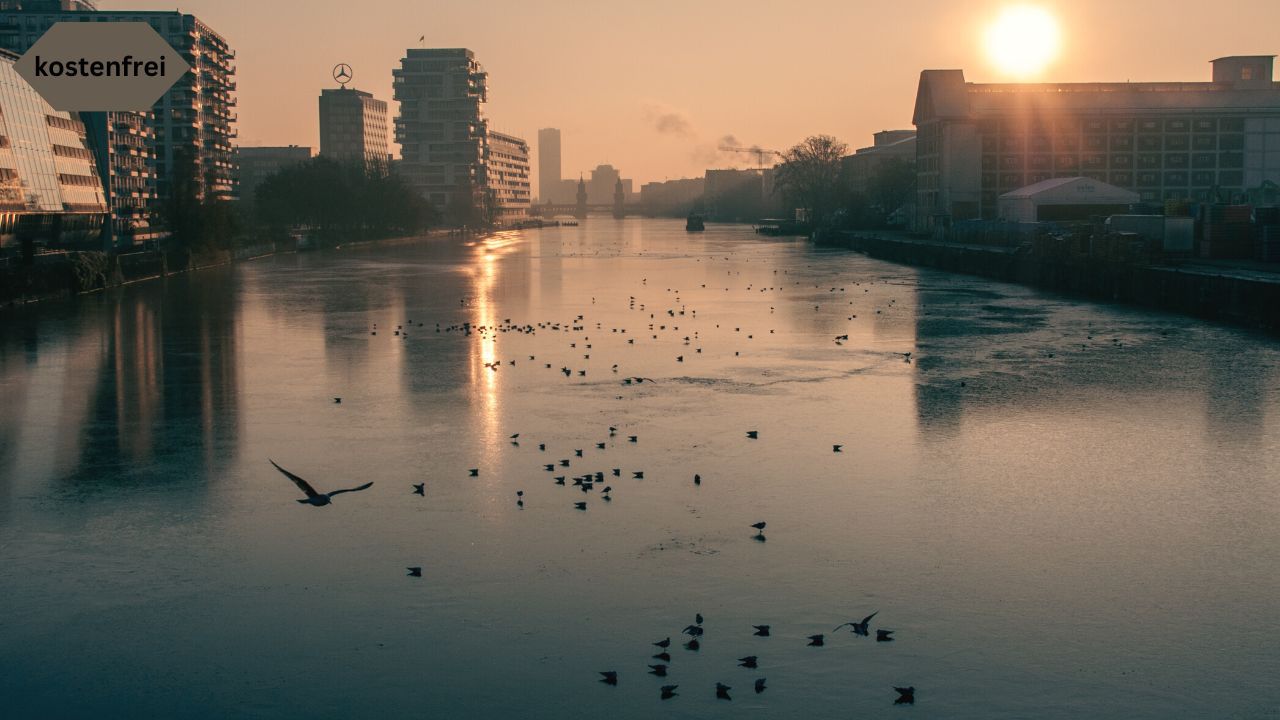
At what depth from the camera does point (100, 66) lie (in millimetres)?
140625

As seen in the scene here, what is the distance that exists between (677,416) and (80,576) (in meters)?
13.0

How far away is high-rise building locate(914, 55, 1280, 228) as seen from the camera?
136625 millimetres

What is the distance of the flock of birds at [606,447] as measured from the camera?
11.7 m

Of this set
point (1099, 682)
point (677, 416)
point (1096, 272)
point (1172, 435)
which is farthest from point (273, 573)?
point (1096, 272)

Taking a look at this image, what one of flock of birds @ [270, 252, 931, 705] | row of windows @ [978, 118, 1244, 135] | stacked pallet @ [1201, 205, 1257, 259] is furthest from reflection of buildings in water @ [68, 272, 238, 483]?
row of windows @ [978, 118, 1244, 135]

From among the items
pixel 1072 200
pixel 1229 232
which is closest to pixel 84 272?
pixel 1229 232

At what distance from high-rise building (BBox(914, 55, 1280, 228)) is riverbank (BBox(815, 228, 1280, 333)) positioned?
162 ft

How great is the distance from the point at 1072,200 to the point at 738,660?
9536cm

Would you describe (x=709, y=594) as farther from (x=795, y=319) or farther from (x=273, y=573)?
(x=795, y=319)

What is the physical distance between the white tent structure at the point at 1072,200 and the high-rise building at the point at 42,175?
76.1 metres

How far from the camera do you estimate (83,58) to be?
14112cm

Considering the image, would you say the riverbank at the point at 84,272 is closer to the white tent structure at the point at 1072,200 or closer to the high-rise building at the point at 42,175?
the high-rise building at the point at 42,175

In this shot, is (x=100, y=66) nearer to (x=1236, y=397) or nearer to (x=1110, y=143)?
(x=1110, y=143)

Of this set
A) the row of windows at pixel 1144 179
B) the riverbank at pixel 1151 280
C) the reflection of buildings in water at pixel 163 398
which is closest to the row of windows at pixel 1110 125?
the row of windows at pixel 1144 179
